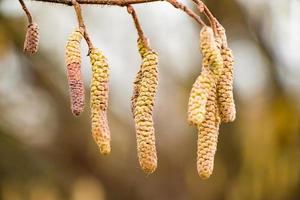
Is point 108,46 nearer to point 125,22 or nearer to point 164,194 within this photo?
point 125,22

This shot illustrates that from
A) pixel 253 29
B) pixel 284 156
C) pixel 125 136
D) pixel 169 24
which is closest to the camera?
pixel 284 156

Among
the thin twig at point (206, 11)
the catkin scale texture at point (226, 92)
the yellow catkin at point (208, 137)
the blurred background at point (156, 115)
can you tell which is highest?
the thin twig at point (206, 11)

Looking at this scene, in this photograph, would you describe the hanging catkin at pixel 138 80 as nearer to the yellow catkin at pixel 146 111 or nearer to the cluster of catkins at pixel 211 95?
the yellow catkin at pixel 146 111

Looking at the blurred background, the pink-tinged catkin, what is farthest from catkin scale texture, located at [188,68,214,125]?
the blurred background

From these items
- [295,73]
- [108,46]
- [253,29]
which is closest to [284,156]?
[295,73]

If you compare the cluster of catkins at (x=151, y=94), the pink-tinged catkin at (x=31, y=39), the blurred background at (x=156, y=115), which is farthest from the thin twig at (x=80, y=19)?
the blurred background at (x=156, y=115)

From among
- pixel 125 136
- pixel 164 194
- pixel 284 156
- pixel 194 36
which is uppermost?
pixel 194 36
